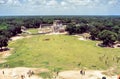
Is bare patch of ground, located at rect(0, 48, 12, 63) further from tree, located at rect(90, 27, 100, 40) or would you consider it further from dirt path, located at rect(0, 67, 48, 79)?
tree, located at rect(90, 27, 100, 40)

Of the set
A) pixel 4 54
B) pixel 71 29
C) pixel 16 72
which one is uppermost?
pixel 71 29

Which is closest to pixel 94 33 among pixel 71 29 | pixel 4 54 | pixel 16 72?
pixel 71 29

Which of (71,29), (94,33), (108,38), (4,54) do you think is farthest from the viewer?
(71,29)

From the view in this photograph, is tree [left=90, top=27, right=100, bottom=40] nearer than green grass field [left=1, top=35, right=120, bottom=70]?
No

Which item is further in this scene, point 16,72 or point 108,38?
point 108,38

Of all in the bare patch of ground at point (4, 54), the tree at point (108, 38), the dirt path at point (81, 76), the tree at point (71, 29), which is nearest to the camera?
the dirt path at point (81, 76)

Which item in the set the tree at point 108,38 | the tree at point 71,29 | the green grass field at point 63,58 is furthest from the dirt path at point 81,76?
the tree at point 71,29

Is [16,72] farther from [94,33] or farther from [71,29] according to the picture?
[71,29]

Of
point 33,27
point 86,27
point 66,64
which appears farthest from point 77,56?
point 33,27

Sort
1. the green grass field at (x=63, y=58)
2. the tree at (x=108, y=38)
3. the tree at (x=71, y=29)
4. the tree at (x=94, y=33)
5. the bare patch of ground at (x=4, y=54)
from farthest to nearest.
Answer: the tree at (x=71, y=29) < the tree at (x=94, y=33) < the tree at (x=108, y=38) < the bare patch of ground at (x=4, y=54) < the green grass field at (x=63, y=58)

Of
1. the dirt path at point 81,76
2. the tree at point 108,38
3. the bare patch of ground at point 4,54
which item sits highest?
the tree at point 108,38

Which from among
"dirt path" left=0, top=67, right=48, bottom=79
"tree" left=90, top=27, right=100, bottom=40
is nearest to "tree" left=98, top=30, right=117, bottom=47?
"tree" left=90, top=27, right=100, bottom=40

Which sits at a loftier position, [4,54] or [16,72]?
[16,72]

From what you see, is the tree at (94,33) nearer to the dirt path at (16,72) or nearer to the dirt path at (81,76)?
the dirt path at (81,76)
